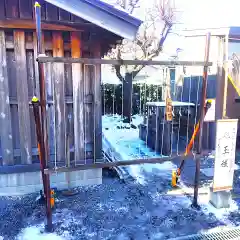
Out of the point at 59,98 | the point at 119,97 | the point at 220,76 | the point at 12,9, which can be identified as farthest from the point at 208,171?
the point at 119,97

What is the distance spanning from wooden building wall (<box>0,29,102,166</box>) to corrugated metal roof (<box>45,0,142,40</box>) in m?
0.77

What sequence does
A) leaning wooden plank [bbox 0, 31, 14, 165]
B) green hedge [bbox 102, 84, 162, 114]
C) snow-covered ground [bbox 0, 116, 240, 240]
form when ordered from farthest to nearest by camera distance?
green hedge [bbox 102, 84, 162, 114] → leaning wooden plank [bbox 0, 31, 14, 165] → snow-covered ground [bbox 0, 116, 240, 240]

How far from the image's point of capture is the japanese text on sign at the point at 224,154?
3830 millimetres

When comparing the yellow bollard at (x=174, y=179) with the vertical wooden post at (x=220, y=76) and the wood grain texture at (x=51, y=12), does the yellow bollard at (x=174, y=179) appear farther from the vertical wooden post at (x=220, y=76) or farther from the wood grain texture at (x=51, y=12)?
the wood grain texture at (x=51, y=12)

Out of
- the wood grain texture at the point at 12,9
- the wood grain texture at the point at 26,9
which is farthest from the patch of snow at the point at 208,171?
the wood grain texture at the point at 12,9

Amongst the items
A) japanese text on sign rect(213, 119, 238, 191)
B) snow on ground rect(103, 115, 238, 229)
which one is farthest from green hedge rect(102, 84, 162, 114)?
japanese text on sign rect(213, 119, 238, 191)

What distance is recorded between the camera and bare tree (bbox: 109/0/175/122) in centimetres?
1163

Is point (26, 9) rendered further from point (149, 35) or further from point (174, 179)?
point (149, 35)

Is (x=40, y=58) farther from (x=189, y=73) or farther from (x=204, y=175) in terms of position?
(x=189, y=73)

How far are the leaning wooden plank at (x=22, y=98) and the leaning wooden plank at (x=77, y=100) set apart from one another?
0.82 m

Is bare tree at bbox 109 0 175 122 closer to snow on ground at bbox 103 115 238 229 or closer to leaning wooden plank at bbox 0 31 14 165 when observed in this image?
snow on ground at bbox 103 115 238 229

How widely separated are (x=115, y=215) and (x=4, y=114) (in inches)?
99.1

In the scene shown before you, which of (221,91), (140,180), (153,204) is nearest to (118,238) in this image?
(153,204)

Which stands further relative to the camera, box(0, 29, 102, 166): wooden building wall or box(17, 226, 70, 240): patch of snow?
box(0, 29, 102, 166): wooden building wall
